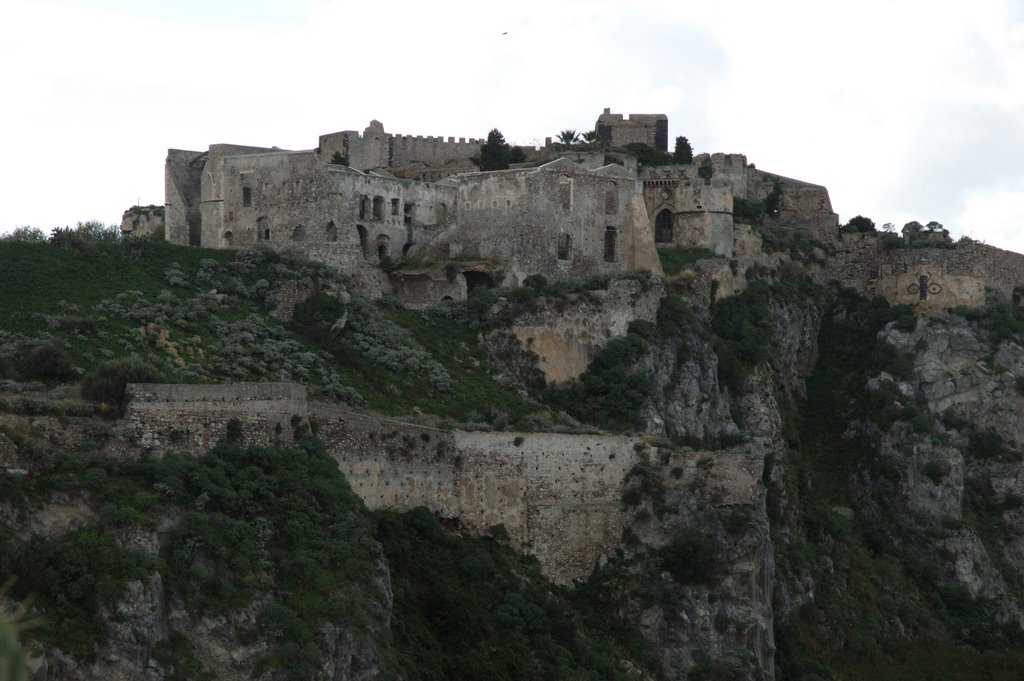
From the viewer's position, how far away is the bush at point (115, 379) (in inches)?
1962

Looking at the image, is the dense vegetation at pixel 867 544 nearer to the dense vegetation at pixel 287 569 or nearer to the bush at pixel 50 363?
the dense vegetation at pixel 287 569

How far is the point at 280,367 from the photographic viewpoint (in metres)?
61.4

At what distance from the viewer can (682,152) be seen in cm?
8819

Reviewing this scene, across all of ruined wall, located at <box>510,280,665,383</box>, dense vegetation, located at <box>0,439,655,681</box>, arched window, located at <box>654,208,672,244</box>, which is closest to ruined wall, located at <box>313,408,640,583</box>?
dense vegetation, located at <box>0,439,655,681</box>

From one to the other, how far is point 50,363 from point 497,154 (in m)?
31.8

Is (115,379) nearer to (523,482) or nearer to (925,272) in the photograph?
(523,482)

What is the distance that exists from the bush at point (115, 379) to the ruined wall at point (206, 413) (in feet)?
1.58

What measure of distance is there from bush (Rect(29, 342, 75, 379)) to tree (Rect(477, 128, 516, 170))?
1188 inches

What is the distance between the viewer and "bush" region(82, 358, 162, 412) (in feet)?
164

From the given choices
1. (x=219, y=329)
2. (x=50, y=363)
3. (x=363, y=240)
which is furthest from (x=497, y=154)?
(x=50, y=363)

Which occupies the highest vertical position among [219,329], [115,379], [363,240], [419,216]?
[419,216]

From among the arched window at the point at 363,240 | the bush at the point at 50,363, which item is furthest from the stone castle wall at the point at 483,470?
the arched window at the point at 363,240

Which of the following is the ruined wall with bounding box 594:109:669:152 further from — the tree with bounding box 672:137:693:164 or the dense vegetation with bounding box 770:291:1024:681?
the dense vegetation with bounding box 770:291:1024:681

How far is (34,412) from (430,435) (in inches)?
532
